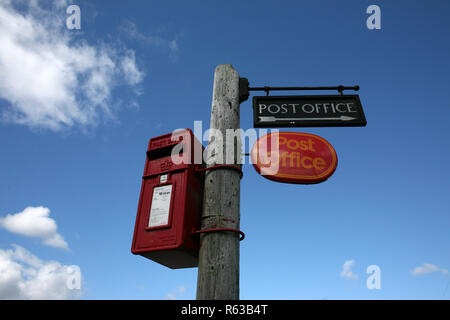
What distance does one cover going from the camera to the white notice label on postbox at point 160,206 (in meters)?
2.58

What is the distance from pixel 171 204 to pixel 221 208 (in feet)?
1.55

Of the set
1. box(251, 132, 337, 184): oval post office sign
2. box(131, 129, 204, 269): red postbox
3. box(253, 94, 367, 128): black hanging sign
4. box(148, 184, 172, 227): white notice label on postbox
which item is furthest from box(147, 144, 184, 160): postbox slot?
box(253, 94, 367, 128): black hanging sign

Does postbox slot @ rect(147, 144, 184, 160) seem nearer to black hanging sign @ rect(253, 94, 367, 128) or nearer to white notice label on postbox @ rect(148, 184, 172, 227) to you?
white notice label on postbox @ rect(148, 184, 172, 227)

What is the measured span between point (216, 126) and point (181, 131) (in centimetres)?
39

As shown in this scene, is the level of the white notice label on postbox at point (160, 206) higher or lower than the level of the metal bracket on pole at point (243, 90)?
lower

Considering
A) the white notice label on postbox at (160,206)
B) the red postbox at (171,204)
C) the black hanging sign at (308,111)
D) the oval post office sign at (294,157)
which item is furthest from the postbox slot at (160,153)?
the black hanging sign at (308,111)

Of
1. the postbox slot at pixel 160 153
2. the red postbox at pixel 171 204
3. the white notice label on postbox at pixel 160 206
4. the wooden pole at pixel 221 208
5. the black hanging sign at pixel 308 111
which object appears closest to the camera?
the wooden pole at pixel 221 208

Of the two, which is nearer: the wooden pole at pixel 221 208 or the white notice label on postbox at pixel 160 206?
the wooden pole at pixel 221 208

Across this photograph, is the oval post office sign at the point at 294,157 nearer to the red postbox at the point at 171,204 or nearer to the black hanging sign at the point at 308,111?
the black hanging sign at the point at 308,111

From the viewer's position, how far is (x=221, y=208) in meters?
2.45

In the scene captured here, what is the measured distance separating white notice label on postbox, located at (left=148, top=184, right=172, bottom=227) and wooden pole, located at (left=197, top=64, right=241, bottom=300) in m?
0.33

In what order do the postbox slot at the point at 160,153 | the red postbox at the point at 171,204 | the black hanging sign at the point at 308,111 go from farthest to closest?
the black hanging sign at the point at 308,111
the postbox slot at the point at 160,153
the red postbox at the point at 171,204
